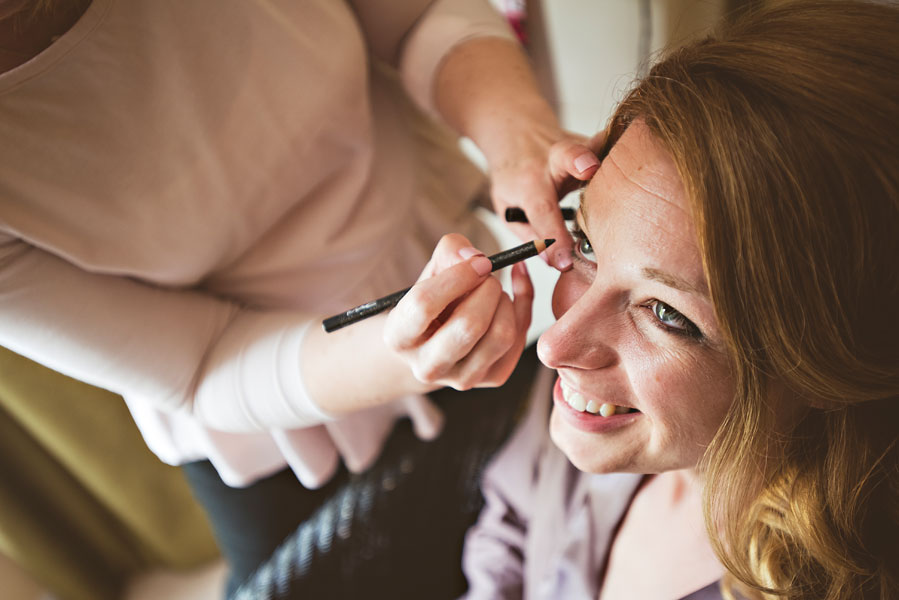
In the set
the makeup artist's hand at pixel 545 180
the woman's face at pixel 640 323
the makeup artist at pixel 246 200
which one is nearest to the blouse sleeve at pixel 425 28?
the makeup artist at pixel 246 200

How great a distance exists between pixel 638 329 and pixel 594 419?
124 mm

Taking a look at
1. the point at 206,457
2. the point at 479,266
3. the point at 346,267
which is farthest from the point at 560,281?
the point at 206,457

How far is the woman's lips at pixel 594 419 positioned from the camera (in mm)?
689

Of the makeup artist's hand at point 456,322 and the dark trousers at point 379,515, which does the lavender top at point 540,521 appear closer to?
the dark trousers at point 379,515

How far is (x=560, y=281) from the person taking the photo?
2.32 ft

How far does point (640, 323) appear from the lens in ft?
2.07

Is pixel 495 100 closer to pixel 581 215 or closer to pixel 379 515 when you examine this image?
pixel 581 215

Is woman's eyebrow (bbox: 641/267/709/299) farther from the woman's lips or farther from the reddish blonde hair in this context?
the woman's lips

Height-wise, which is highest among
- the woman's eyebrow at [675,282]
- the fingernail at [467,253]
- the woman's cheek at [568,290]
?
the fingernail at [467,253]

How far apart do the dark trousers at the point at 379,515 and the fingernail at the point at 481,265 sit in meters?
0.53

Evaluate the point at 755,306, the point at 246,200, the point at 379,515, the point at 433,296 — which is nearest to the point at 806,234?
the point at 755,306

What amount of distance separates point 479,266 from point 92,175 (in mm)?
415

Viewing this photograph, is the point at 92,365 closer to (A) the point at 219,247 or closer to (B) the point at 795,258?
(A) the point at 219,247

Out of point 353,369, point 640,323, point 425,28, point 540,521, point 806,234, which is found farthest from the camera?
point 540,521
